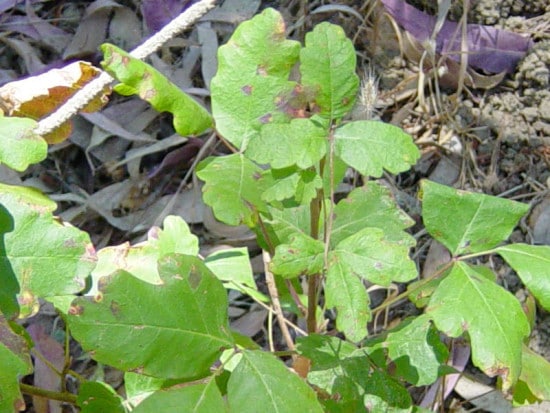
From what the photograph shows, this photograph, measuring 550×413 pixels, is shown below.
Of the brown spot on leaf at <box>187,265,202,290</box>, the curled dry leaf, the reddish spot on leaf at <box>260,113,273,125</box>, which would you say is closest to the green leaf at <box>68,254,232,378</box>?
the brown spot on leaf at <box>187,265,202,290</box>

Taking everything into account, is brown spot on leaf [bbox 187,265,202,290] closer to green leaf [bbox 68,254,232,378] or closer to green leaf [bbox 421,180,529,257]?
green leaf [bbox 68,254,232,378]

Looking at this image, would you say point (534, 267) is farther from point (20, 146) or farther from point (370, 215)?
point (20, 146)

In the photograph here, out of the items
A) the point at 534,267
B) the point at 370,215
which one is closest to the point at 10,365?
the point at 370,215

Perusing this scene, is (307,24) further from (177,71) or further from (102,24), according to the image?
(102,24)

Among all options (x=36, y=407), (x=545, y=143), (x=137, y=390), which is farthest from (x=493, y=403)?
(x=36, y=407)

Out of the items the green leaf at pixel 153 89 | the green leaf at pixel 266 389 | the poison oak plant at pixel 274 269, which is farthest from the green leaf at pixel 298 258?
the green leaf at pixel 153 89

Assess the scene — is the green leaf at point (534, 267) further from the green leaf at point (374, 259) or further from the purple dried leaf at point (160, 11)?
the purple dried leaf at point (160, 11)
